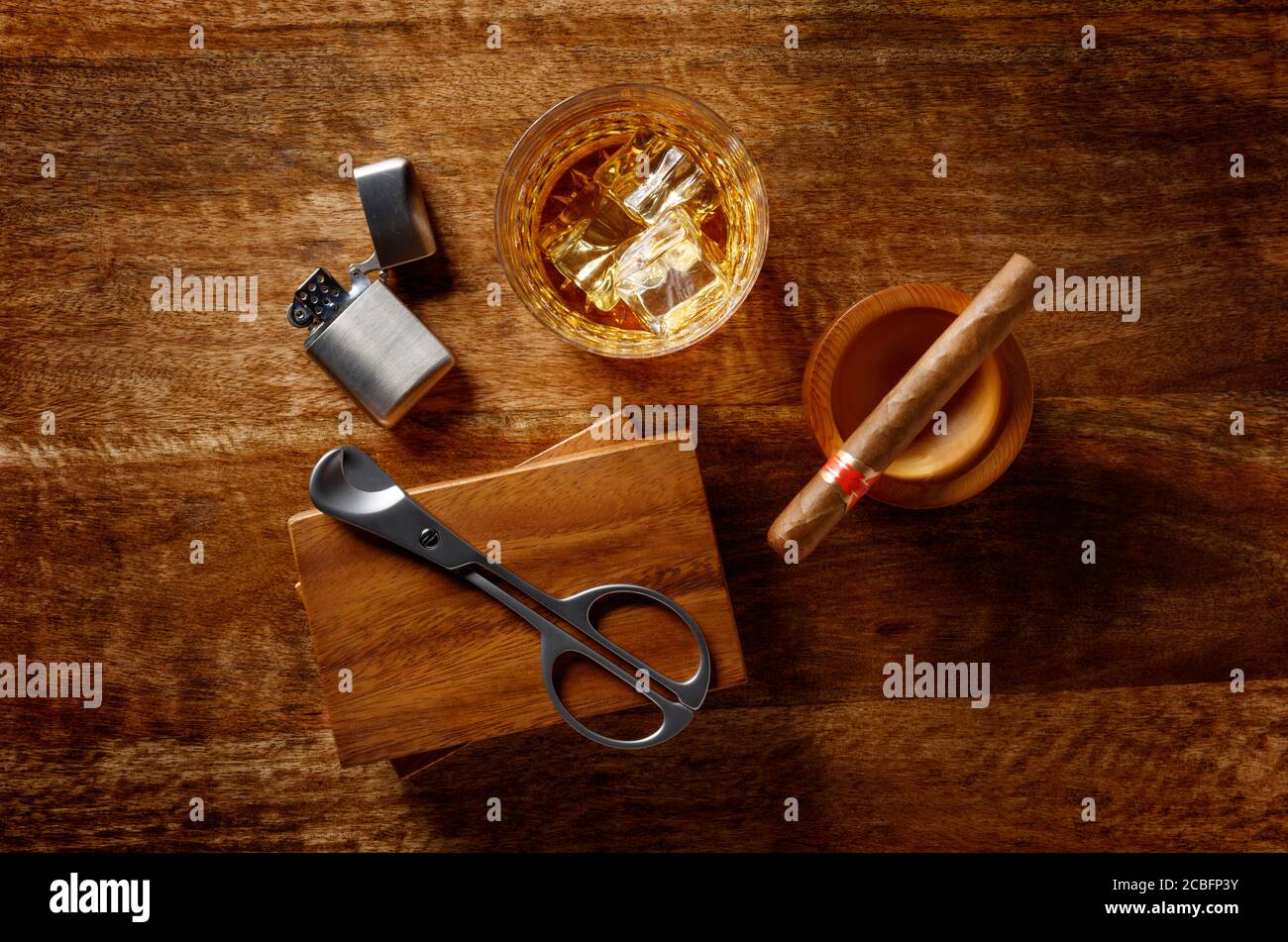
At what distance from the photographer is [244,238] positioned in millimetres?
1164

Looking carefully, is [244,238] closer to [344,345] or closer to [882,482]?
[344,345]

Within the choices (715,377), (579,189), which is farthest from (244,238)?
(715,377)

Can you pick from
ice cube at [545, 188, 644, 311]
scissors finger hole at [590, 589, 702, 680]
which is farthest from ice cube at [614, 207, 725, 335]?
scissors finger hole at [590, 589, 702, 680]

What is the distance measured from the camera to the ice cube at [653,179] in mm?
1088

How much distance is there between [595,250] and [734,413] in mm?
278

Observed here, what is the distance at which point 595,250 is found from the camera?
1.10 meters

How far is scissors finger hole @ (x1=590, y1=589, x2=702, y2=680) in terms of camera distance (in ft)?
3.47

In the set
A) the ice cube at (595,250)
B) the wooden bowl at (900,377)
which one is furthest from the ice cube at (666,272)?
the wooden bowl at (900,377)

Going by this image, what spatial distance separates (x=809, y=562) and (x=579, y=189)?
570 mm

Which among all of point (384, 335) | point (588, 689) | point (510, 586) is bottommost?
point (588, 689)

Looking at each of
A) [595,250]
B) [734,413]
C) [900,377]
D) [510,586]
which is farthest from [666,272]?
[510,586]

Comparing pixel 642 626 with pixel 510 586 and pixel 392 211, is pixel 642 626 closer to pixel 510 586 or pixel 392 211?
pixel 510 586

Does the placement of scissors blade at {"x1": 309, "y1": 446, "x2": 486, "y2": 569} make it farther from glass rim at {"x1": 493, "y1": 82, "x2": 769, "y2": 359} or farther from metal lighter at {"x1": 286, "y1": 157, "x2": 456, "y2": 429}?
glass rim at {"x1": 493, "y1": 82, "x2": 769, "y2": 359}

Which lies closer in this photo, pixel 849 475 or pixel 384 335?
pixel 849 475
